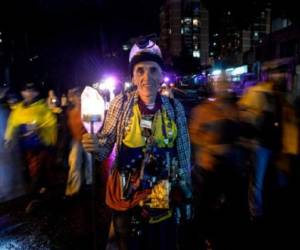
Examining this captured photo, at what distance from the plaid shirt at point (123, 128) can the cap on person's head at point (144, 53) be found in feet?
0.90

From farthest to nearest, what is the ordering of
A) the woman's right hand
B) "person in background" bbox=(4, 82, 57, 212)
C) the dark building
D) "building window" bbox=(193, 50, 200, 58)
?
"building window" bbox=(193, 50, 200, 58) → the dark building → "person in background" bbox=(4, 82, 57, 212) → the woman's right hand

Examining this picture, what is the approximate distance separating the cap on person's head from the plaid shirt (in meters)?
0.27

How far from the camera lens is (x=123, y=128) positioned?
8.94ft

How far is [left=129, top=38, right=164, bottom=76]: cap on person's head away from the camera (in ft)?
9.31

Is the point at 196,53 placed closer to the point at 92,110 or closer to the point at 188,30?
the point at 188,30

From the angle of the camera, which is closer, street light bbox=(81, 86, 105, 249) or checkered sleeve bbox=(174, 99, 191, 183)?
street light bbox=(81, 86, 105, 249)

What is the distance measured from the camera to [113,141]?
9.32 feet

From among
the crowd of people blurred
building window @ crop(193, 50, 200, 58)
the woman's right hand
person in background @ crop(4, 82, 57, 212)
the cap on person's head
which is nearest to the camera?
the woman's right hand

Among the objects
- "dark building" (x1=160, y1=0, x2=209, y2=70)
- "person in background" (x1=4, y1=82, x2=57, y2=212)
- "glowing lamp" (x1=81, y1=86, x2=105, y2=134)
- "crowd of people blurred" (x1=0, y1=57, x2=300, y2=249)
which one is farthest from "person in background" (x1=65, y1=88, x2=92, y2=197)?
"dark building" (x1=160, y1=0, x2=209, y2=70)

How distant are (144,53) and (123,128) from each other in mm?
629

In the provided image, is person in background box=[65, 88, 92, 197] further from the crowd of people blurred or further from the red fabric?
the red fabric

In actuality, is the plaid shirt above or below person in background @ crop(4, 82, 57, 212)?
above

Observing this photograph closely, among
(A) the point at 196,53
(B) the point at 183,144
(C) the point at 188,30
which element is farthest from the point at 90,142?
(A) the point at 196,53

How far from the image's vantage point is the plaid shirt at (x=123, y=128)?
2760 millimetres
